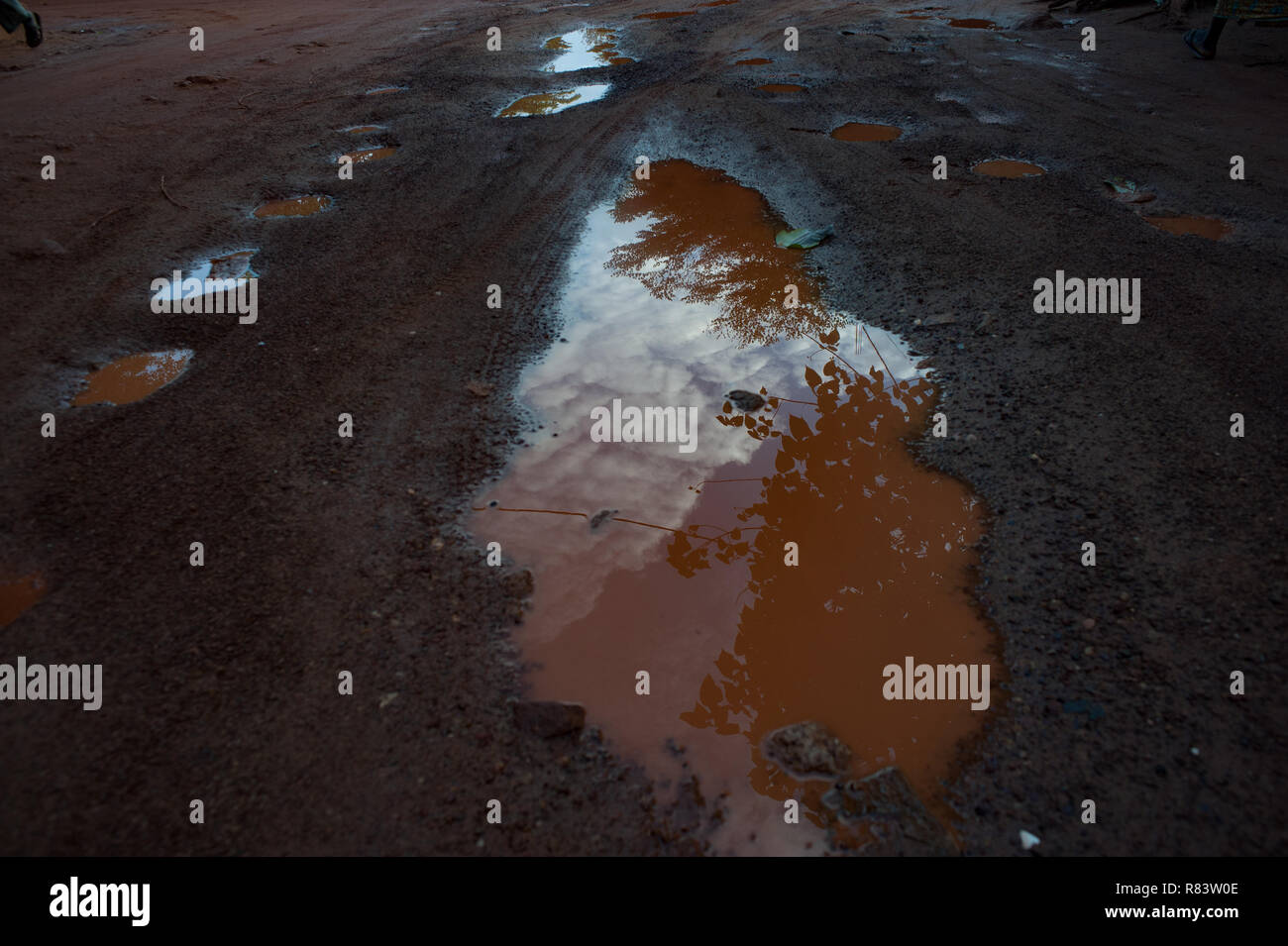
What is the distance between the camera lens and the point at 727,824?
7.93 feet

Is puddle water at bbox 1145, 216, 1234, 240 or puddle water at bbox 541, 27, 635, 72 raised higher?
puddle water at bbox 541, 27, 635, 72

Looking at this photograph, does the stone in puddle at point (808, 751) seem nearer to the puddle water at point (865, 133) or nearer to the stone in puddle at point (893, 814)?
the stone in puddle at point (893, 814)

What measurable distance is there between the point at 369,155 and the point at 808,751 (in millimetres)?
7519

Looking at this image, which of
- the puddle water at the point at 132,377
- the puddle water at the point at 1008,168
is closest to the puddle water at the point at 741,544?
the puddle water at the point at 132,377

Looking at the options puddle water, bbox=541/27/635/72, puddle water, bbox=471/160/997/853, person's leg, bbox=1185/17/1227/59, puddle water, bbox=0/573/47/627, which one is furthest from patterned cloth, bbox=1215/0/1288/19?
puddle water, bbox=0/573/47/627

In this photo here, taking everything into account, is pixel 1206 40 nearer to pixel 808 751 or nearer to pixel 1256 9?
pixel 1256 9

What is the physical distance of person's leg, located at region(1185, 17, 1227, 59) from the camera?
1007 cm

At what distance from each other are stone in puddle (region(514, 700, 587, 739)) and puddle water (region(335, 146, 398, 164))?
6.75 m

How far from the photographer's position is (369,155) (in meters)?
7.81

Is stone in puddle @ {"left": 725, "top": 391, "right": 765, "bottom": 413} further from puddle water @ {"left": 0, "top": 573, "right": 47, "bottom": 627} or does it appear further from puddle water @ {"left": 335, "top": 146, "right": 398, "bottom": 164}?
puddle water @ {"left": 335, "top": 146, "right": 398, "bottom": 164}
